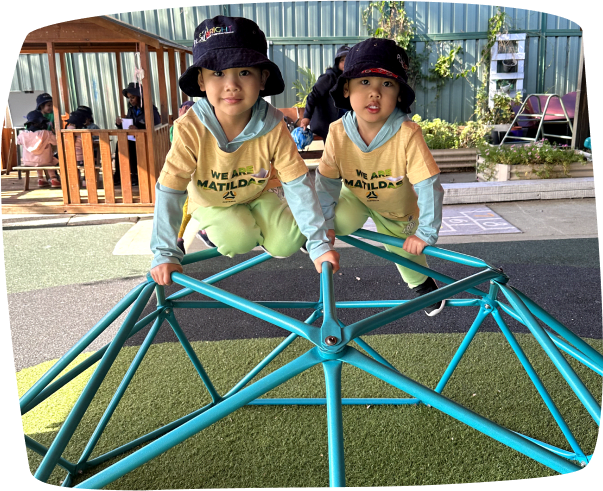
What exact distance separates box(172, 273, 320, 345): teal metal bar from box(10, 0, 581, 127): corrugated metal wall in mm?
8177

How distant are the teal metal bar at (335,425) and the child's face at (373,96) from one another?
1152 millimetres

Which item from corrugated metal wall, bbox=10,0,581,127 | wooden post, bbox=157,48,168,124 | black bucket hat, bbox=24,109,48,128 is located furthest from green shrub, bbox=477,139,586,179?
black bucket hat, bbox=24,109,48,128

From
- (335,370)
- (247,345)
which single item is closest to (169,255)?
(335,370)

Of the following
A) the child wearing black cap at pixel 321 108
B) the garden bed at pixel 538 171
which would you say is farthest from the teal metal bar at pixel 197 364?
the garden bed at pixel 538 171

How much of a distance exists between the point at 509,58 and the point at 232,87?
926 cm

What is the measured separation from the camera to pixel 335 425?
0.86 m

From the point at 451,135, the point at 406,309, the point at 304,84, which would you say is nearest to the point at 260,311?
the point at 406,309

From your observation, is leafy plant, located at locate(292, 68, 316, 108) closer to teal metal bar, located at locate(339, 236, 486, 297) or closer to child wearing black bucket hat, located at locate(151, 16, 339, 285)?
child wearing black bucket hat, located at locate(151, 16, 339, 285)

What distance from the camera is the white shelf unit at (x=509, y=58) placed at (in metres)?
9.43

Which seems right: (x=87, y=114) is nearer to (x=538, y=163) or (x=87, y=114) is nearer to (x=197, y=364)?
(x=538, y=163)

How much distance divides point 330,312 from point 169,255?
0.78 metres

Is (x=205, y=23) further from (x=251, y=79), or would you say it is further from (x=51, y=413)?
(x=51, y=413)

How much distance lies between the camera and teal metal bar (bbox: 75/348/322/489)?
81cm

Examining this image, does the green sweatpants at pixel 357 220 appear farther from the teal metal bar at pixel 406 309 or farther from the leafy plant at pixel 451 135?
the leafy plant at pixel 451 135
